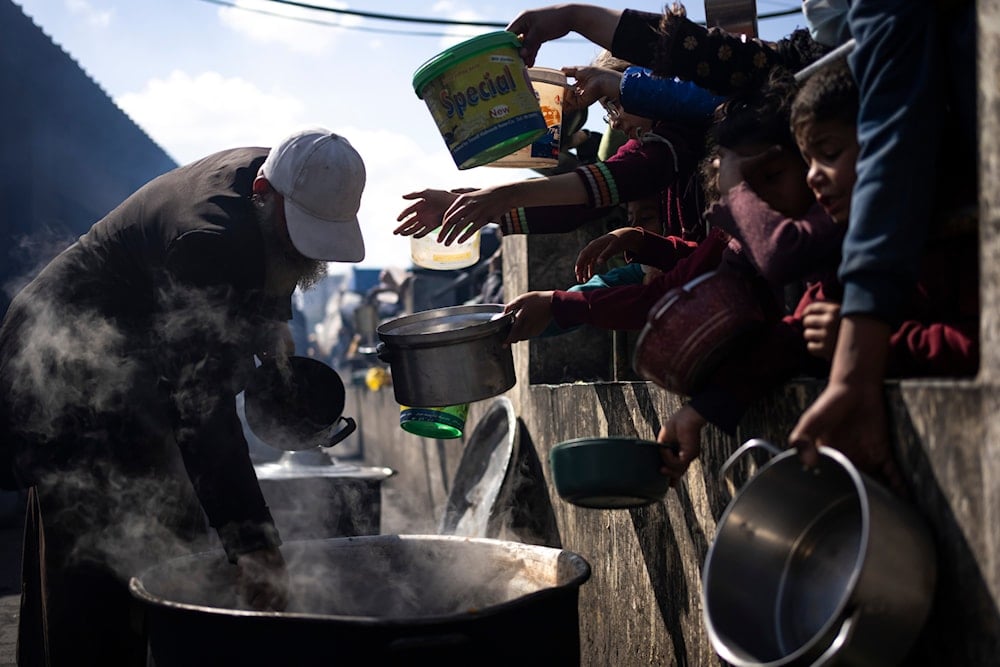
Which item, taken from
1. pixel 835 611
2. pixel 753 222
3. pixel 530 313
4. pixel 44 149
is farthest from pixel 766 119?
pixel 44 149

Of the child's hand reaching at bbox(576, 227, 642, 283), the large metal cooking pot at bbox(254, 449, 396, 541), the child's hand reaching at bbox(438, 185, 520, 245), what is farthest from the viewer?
the large metal cooking pot at bbox(254, 449, 396, 541)

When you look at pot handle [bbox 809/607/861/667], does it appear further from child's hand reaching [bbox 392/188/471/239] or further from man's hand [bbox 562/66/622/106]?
man's hand [bbox 562/66/622/106]

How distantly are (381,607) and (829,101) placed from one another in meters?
2.11

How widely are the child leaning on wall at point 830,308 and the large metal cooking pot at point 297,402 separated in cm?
157

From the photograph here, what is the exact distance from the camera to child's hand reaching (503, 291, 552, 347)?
9.04 ft

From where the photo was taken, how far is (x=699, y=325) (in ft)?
6.18

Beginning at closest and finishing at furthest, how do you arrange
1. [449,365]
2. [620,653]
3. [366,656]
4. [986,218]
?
1. [986,218]
2. [366,656]
3. [449,365]
4. [620,653]

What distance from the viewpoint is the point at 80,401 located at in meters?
2.90

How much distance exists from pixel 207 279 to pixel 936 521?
207 centimetres

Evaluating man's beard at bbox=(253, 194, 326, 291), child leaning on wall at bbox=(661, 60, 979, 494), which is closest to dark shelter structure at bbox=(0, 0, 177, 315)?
man's beard at bbox=(253, 194, 326, 291)

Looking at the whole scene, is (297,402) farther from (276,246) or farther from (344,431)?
(276,246)

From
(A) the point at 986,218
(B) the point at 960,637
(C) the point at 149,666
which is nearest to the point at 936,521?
(B) the point at 960,637

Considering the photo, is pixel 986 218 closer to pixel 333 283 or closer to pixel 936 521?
pixel 936 521

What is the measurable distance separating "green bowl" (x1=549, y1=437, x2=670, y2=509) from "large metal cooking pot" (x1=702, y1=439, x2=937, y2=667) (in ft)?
1.16
